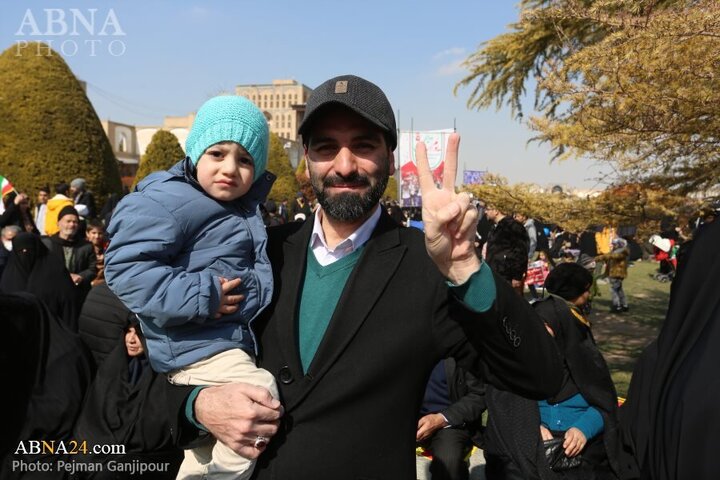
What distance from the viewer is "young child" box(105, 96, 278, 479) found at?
1837 mm

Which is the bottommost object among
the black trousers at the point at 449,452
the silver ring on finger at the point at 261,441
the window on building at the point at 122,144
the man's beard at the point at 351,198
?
the black trousers at the point at 449,452

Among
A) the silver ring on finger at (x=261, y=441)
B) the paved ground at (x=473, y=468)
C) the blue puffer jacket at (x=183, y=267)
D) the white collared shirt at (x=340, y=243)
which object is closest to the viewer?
the silver ring on finger at (x=261, y=441)

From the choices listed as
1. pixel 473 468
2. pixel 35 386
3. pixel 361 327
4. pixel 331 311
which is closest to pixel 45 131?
pixel 35 386

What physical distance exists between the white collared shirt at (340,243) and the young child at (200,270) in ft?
0.60

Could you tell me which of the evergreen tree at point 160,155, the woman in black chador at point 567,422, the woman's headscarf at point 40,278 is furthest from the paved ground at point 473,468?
the evergreen tree at point 160,155

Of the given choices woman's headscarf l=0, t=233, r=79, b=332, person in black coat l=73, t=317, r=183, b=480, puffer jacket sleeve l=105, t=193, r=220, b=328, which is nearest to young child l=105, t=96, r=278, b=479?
puffer jacket sleeve l=105, t=193, r=220, b=328

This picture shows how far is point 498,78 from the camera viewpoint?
854 cm

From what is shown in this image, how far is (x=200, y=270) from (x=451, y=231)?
92 cm

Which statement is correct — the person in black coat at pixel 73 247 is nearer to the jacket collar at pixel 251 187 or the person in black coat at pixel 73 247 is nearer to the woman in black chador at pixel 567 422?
the woman in black chador at pixel 567 422

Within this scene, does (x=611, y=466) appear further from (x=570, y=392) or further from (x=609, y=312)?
(x=609, y=312)

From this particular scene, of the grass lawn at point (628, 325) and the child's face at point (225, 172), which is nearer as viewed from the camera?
the child's face at point (225, 172)

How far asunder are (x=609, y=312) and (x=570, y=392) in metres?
9.32

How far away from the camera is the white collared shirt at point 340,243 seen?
197cm

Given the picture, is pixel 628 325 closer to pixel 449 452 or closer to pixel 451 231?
pixel 449 452
